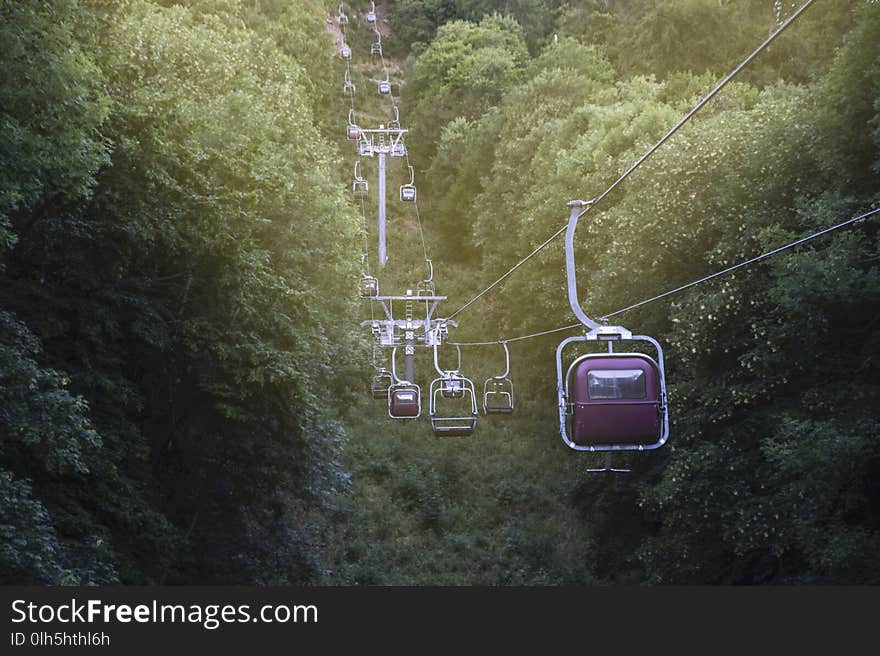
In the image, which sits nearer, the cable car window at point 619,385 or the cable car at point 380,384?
the cable car window at point 619,385

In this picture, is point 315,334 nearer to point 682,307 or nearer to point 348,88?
point 682,307

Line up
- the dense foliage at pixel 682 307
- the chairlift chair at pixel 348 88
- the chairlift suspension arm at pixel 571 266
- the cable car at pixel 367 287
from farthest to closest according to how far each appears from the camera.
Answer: the chairlift chair at pixel 348 88
the cable car at pixel 367 287
the dense foliage at pixel 682 307
the chairlift suspension arm at pixel 571 266

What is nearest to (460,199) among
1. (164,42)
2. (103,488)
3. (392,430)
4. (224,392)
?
(392,430)

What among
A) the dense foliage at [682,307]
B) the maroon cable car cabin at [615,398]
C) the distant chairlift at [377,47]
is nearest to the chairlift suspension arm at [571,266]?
the maroon cable car cabin at [615,398]

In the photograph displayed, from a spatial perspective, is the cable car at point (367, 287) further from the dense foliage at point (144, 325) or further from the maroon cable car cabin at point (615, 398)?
the maroon cable car cabin at point (615, 398)

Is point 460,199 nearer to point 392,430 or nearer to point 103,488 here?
point 392,430

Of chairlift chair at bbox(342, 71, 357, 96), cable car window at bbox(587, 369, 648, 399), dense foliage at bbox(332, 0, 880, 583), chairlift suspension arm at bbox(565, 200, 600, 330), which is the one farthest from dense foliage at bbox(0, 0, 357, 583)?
chairlift chair at bbox(342, 71, 357, 96)

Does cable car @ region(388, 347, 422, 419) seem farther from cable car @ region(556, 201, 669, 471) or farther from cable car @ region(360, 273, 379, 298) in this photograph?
cable car @ region(556, 201, 669, 471)

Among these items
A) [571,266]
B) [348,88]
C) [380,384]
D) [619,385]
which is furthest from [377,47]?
[619,385]
